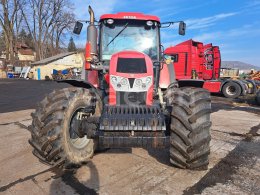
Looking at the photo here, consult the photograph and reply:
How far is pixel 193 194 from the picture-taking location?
130 inches

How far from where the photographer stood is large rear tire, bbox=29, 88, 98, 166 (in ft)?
11.5

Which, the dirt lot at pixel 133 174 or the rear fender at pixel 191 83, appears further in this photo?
the rear fender at pixel 191 83

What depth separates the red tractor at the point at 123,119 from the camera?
3.51 m

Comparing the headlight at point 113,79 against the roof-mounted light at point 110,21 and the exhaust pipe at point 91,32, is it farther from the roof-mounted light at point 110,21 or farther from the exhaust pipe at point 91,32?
the roof-mounted light at point 110,21

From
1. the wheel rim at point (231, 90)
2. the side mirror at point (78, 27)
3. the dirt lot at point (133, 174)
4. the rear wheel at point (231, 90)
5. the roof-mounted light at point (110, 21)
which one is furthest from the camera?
the wheel rim at point (231, 90)

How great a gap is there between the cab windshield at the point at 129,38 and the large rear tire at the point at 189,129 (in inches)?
70.4

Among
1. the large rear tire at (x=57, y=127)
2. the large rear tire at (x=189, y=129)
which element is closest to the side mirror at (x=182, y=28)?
the large rear tire at (x=189, y=129)

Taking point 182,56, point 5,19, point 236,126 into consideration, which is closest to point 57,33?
point 5,19

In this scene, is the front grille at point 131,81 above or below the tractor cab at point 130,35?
below

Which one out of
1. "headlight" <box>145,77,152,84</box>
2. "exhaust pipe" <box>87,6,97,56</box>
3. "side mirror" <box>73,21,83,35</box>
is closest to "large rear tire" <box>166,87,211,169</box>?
"headlight" <box>145,77,152,84</box>

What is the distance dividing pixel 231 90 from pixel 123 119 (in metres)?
13.5

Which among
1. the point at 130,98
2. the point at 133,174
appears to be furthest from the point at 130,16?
the point at 133,174

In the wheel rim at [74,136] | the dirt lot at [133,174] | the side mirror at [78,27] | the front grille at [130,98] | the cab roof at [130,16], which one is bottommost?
the dirt lot at [133,174]

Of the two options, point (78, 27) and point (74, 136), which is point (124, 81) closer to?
point (74, 136)
